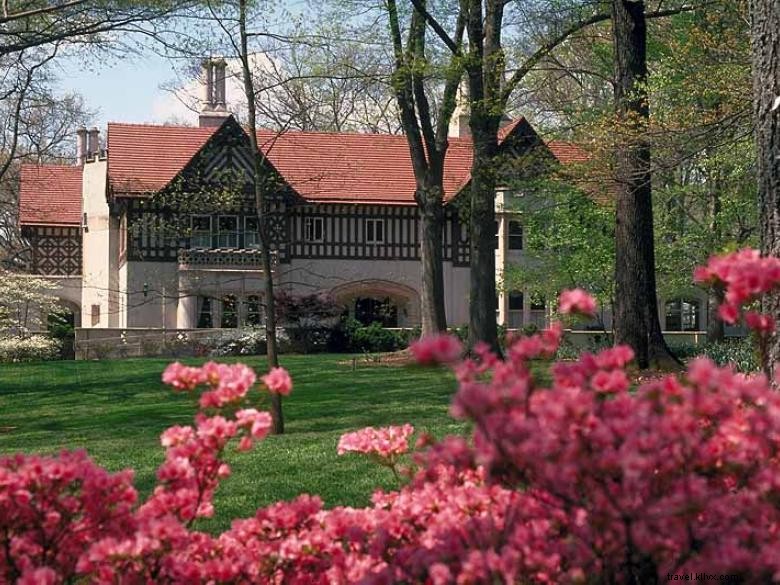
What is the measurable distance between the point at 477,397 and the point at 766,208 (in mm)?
4237

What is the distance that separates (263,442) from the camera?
12461 mm

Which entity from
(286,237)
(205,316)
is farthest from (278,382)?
(286,237)

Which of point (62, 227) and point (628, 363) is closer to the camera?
point (628, 363)

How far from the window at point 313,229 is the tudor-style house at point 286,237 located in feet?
0.16

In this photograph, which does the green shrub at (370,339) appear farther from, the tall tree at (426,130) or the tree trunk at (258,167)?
the tree trunk at (258,167)

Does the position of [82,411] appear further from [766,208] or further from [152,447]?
[766,208]

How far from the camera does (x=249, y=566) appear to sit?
3697 millimetres

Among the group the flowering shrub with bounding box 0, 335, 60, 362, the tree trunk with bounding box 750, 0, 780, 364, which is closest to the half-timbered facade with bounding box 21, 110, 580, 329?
the flowering shrub with bounding box 0, 335, 60, 362

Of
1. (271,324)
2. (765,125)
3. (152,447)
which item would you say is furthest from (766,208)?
(152,447)

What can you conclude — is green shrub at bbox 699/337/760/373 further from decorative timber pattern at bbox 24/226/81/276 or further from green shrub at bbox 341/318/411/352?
decorative timber pattern at bbox 24/226/81/276

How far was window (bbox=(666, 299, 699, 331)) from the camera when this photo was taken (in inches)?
1801

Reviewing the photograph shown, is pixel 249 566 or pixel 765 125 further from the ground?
pixel 765 125

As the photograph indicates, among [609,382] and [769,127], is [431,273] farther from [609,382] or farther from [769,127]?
[609,382]

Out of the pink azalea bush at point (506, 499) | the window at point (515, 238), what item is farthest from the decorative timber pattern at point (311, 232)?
the pink azalea bush at point (506, 499)
